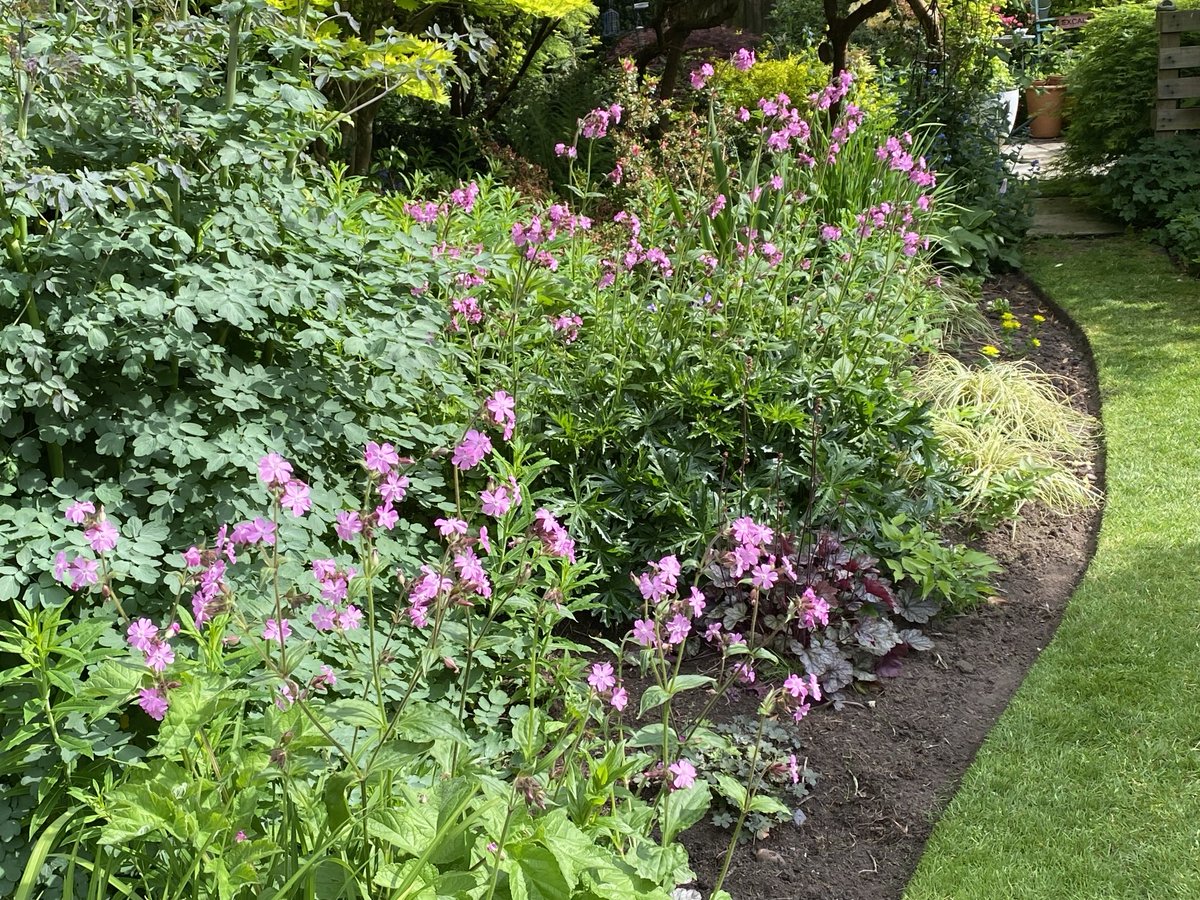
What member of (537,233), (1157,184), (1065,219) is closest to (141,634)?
(537,233)

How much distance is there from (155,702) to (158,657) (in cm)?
7

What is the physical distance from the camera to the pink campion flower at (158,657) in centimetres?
153

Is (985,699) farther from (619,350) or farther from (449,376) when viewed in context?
(449,376)

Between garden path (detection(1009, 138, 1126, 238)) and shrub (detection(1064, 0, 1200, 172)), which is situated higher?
shrub (detection(1064, 0, 1200, 172))

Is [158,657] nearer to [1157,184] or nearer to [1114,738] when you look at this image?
[1114,738]

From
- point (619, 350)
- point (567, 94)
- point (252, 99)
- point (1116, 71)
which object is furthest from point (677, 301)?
point (1116, 71)

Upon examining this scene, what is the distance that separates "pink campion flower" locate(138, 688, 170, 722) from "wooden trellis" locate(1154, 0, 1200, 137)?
26.6 feet

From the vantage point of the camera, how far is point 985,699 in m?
2.89

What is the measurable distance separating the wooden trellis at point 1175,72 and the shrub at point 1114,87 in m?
0.17

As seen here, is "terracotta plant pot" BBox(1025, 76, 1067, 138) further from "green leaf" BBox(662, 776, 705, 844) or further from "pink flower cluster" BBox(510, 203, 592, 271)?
"green leaf" BBox(662, 776, 705, 844)

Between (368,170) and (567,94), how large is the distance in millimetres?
2521

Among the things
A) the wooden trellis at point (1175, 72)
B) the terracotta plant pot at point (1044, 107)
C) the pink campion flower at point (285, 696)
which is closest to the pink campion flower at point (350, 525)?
the pink campion flower at point (285, 696)

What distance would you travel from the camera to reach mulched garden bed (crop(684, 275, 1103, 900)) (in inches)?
90.8

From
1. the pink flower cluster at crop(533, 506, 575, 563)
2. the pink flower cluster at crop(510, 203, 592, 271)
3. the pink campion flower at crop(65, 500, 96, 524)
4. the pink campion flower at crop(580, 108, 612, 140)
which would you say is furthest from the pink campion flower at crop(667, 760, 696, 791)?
the pink campion flower at crop(580, 108, 612, 140)
